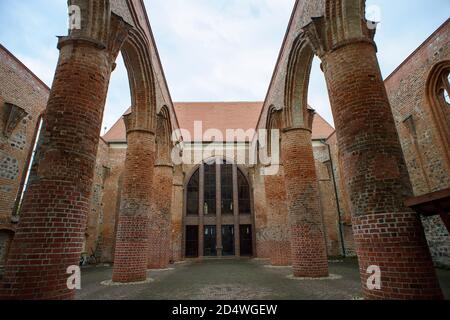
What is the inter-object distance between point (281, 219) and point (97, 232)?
1265 cm

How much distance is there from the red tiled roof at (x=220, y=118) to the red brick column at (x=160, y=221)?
8801mm

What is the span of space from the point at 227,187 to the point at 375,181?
55.9ft

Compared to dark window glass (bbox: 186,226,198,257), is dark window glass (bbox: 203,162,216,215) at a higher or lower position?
higher

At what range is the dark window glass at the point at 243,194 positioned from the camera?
2064 cm

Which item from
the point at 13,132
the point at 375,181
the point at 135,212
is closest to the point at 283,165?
the point at 375,181

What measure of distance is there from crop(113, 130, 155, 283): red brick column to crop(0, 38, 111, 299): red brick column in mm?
3769

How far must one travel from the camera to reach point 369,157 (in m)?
4.43

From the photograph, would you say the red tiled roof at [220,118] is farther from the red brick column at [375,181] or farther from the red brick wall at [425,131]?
the red brick column at [375,181]

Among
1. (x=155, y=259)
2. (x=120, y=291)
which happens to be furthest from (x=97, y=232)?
(x=120, y=291)

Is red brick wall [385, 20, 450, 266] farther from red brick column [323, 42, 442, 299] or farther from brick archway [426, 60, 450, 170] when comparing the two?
red brick column [323, 42, 442, 299]

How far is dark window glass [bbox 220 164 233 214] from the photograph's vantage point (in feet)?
67.9

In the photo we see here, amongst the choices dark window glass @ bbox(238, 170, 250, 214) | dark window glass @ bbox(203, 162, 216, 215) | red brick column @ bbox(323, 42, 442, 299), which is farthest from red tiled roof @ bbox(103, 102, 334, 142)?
red brick column @ bbox(323, 42, 442, 299)

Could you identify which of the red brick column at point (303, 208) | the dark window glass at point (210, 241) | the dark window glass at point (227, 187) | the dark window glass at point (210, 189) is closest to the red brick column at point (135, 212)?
the red brick column at point (303, 208)

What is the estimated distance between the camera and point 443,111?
384 inches
